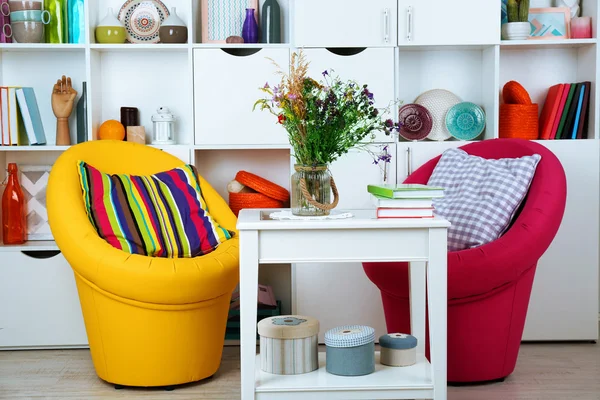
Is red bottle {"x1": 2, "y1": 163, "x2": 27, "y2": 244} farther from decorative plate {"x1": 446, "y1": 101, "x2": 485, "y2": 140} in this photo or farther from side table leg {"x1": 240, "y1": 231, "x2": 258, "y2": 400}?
decorative plate {"x1": 446, "y1": 101, "x2": 485, "y2": 140}

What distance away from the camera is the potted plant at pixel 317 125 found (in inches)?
93.2

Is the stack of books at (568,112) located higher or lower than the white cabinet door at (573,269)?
higher

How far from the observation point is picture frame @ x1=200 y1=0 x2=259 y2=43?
368 centimetres

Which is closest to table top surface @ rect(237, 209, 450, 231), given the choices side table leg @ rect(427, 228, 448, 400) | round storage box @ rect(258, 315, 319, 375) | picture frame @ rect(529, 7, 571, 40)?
side table leg @ rect(427, 228, 448, 400)

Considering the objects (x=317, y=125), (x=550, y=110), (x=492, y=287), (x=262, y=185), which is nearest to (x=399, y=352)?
(x=492, y=287)

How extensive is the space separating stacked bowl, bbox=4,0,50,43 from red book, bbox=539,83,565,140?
2.36 m

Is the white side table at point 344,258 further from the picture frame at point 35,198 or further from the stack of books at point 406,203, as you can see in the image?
the picture frame at point 35,198

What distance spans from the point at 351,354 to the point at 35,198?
6.60 feet

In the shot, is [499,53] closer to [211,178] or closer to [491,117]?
[491,117]

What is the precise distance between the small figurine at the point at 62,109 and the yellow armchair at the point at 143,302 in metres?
0.64

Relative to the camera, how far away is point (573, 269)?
3555mm

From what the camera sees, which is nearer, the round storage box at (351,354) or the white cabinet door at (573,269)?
the round storage box at (351,354)

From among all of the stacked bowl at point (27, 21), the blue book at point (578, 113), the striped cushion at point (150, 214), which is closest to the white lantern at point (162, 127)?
the striped cushion at point (150, 214)

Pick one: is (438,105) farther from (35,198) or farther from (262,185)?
(35,198)
